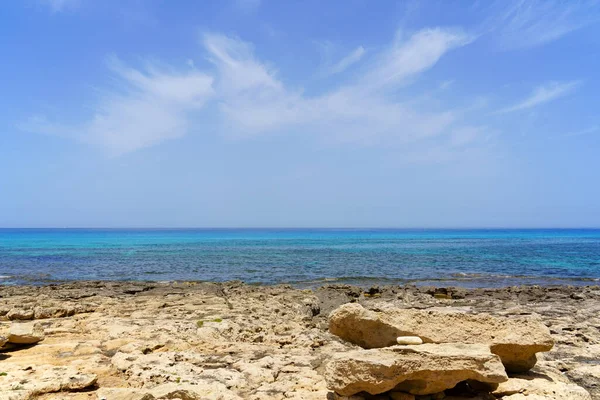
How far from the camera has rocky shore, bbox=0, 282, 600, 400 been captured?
17.1 ft

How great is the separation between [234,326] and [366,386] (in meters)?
5.76

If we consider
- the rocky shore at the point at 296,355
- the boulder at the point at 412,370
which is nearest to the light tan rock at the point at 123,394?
the rocky shore at the point at 296,355

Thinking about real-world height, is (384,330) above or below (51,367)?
above

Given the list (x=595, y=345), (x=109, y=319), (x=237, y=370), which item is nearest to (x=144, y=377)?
(x=237, y=370)

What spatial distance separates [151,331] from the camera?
9273mm

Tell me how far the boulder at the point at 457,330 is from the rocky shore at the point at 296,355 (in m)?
0.02

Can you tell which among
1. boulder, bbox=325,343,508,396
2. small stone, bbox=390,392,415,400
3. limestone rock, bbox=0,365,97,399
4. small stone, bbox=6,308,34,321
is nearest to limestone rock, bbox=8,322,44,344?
limestone rock, bbox=0,365,97,399

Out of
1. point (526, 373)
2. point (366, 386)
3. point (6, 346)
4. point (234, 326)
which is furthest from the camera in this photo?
point (234, 326)

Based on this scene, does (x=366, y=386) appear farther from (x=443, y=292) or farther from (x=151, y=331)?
(x=443, y=292)

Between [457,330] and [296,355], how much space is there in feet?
9.73

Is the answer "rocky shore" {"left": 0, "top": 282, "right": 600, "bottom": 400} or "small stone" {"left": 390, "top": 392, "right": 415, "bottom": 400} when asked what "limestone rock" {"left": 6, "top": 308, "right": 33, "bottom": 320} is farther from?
"small stone" {"left": 390, "top": 392, "right": 415, "bottom": 400}

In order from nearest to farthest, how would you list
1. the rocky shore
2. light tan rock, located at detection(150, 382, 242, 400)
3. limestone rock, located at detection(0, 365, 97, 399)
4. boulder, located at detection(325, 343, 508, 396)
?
boulder, located at detection(325, 343, 508, 396) → the rocky shore → light tan rock, located at detection(150, 382, 242, 400) → limestone rock, located at detection(0, 365, 97, 399)

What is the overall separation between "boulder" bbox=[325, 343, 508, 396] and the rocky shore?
12 millimetres

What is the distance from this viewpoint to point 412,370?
505cm
